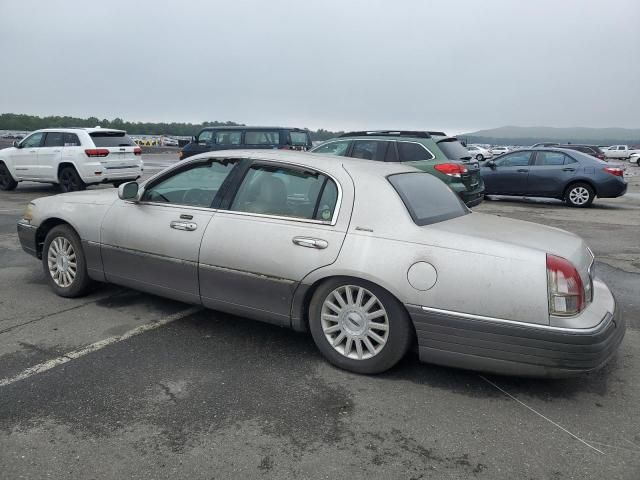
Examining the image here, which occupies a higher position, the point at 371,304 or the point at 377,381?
the point at 371,304

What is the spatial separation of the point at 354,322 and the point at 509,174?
39.1 feet

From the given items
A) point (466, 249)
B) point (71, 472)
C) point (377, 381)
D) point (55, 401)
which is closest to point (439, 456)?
point (377, 381)

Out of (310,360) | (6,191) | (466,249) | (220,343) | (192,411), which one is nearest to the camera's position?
(192,411)

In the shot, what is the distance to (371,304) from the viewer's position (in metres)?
3.59

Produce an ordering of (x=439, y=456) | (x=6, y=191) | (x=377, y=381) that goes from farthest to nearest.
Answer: (x=6, y=191), (x=377, y=381), (x=439, y=456)

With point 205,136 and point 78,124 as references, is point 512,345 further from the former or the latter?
point 78,124

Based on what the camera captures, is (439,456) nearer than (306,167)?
Yes

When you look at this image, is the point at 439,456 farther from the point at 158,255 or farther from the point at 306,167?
the point at 158,255

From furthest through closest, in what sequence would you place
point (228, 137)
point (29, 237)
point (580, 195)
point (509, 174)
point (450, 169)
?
point (228, 137) → point (509, 174) → point (580, 195) → point (450, 169) → point (29, 237)

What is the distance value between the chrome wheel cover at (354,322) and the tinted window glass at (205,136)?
13.7 m

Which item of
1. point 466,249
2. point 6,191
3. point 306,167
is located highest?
point 306,167

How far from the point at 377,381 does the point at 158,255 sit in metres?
2.02

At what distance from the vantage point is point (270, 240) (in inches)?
154

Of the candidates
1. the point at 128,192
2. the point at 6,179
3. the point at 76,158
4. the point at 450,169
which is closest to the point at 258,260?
the point at 128,192
